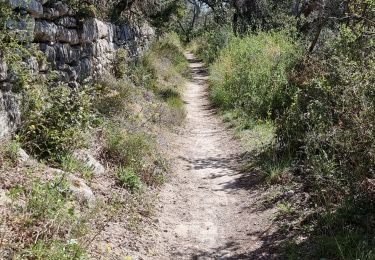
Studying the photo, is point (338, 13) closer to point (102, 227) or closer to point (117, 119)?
point (117, 119)

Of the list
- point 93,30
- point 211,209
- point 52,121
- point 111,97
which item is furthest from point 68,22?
point 211,209

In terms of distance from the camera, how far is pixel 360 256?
398 centimetres

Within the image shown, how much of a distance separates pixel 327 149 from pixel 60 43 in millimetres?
4672

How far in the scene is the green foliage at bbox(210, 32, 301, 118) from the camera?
1012 centimetres

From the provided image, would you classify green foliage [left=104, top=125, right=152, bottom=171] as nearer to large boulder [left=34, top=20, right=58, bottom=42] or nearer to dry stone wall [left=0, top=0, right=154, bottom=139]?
dry stone wall [left=0, top=0, right=154, bottom=139]

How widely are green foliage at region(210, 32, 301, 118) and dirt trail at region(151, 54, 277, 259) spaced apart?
1.55m

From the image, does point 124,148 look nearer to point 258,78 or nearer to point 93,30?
point 93,30

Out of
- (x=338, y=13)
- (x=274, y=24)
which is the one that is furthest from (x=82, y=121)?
(x=274, y=24)

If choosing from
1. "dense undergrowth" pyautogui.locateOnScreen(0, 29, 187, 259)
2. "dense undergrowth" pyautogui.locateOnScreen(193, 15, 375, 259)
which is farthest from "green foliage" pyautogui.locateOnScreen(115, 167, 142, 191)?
"dense undergrowth" pyautogui.locateOnScreen(193, 15, 375, 259)

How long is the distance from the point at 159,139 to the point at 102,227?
13.9ft

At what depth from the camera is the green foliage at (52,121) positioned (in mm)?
5250

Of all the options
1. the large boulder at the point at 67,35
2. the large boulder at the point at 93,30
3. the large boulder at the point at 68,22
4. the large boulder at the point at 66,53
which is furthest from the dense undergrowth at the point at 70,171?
the large boulder at the point at 68,22

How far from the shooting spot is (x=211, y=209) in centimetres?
620

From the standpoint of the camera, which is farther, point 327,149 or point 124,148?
point 124,148
